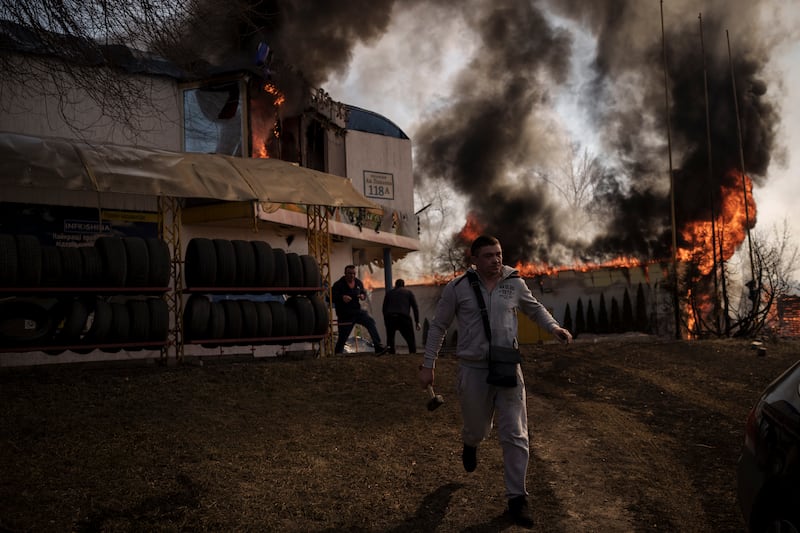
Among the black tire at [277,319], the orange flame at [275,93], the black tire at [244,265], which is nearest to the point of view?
the black tire at [244,265]

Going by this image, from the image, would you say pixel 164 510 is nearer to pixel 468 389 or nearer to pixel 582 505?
pixel 468 389

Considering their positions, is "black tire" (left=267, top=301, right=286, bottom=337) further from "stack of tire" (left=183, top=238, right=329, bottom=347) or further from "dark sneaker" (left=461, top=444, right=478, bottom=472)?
"dark sneaker" (left=461, top=444, right=478, bottom=472)

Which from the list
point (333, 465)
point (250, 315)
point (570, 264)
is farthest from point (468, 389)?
point (570, 264)

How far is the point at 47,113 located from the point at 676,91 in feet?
95.1

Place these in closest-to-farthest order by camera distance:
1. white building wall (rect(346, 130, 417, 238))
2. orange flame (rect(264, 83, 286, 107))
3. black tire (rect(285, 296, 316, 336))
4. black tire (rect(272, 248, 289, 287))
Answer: black tire (rect(272, 248, 289, 287)) → black tire (rect(285, 296, 316, 336)) → orange flame (rect(264, 83, 286, 107)) → white building wall (rect(346, 130, 417, 238))

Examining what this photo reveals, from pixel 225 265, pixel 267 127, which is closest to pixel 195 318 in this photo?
pixel 225 265

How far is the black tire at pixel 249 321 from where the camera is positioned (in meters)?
12.6

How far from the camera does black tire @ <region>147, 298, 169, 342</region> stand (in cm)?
1148

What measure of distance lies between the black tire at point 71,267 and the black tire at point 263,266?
2.94m

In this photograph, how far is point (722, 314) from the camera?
26.0 metres

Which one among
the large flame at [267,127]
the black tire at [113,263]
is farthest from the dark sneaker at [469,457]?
the large flame at [267,127]

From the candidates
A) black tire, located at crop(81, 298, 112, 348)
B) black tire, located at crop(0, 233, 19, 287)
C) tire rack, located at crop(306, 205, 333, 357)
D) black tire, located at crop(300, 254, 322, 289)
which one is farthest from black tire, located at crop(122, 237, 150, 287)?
tire rack, located at crop(306, 205, 333, 357)

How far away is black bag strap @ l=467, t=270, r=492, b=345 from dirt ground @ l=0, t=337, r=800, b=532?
4.79 ft

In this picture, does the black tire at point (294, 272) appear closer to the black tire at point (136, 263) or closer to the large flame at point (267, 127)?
the black tire at point (136, 263)
